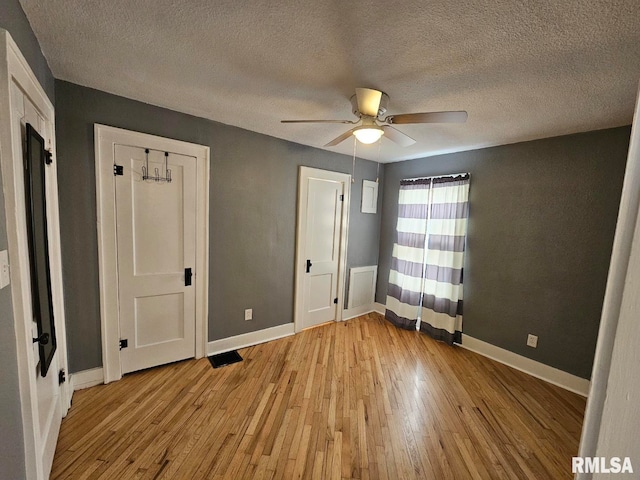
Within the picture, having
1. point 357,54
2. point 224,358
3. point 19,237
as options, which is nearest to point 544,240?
point 357,54

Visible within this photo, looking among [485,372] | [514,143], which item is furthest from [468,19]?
[485,372]

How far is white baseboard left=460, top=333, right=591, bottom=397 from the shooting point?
8.28 ft

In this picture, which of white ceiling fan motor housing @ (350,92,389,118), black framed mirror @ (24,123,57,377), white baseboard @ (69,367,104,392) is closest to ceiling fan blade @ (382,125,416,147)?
white ceiling fan motor housing @ (350,92,389,118)

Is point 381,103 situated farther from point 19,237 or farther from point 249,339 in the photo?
point 249,339

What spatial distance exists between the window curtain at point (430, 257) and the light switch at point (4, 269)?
11.9 ft

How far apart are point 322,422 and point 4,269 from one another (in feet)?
6.58

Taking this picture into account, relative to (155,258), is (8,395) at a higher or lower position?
lower

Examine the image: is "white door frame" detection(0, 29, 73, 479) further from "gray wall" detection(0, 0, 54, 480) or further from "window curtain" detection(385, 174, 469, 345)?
"window curtain" detection(385, 174, 469, 345)

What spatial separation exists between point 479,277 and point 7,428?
3.75 m

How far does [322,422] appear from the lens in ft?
6.60

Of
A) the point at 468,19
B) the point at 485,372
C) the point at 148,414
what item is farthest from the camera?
the point at 485,372

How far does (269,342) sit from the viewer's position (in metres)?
3.23

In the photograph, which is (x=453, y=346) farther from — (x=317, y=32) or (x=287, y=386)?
(x=317, y=32)

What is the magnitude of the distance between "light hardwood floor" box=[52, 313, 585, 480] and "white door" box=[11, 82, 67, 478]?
21 centimetres
